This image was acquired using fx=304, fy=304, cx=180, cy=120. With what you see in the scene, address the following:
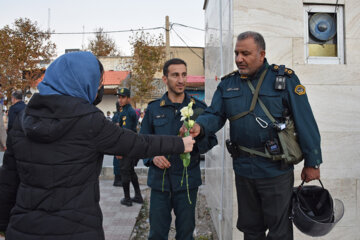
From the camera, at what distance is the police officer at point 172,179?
9.85 feet

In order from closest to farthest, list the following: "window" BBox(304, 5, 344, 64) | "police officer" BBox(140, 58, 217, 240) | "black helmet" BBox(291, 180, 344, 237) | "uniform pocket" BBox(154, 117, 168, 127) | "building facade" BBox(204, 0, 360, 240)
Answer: "black helmet" BBox(291, 180, 344, 237), "police officer" BBox(140, 58, 217, 240), "uniform pocket" BBox(154, 117, 168, 127), "building facade" BBox(204, 0, 360, 240), "window" BBox(304, 5, 344, 64)

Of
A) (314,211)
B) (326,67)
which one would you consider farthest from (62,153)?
(326,67)

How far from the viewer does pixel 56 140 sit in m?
1.72

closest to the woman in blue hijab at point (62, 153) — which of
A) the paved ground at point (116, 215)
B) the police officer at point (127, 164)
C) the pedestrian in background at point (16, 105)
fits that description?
the paved ground at point (116, 215)

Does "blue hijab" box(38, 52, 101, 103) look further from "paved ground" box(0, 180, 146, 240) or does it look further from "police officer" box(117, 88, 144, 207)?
"police officer" box(117, 88, 144, 207)

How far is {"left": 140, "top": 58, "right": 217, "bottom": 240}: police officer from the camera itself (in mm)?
3002

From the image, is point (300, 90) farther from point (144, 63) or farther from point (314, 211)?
point (144, 63)

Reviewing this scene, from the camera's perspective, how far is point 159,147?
201 cm

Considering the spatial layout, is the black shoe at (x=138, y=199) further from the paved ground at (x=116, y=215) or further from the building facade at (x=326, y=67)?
the building facade at (x=326, y=67)

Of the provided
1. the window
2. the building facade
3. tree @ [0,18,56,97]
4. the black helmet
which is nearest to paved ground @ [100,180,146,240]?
the building facade

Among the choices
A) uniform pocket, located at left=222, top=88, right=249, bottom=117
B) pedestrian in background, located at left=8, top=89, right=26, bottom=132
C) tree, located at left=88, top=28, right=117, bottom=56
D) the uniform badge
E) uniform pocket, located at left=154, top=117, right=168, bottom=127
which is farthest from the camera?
tree, located at left=88, top=28, right=117, bottom=56

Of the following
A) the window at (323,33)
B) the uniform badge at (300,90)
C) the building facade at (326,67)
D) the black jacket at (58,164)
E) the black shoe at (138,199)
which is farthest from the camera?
the black shoe at (138,199)

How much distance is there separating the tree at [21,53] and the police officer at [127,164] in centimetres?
1425

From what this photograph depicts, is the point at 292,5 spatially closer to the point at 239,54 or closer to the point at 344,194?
the point at 239,54
